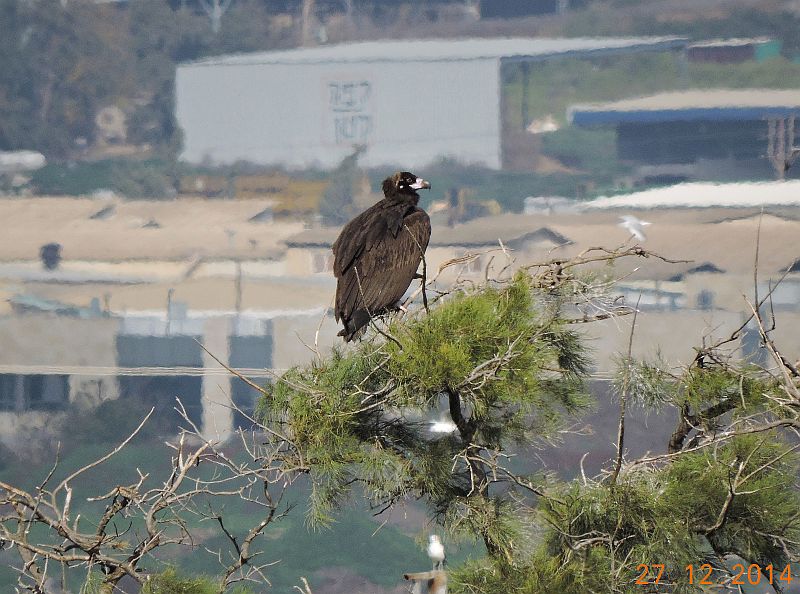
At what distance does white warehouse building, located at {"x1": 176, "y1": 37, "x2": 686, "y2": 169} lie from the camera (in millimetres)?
38375

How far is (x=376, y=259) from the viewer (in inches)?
235

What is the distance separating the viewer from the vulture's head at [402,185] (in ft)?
21.5

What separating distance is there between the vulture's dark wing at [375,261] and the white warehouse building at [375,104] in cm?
3201

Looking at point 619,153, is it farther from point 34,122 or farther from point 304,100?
point 34,122

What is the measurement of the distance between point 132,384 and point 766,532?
104 feet

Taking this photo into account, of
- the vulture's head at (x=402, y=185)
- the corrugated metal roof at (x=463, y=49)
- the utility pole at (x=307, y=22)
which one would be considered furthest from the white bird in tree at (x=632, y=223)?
the vulture's head at (x=402, y=185)

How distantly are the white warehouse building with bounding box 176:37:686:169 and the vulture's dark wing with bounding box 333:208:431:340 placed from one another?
3201 cm

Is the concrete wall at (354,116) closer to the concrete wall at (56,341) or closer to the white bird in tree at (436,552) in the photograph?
the concrete wall at (56,341)

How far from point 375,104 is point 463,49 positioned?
10.7ft

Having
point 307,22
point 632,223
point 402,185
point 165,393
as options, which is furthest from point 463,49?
point 402,185

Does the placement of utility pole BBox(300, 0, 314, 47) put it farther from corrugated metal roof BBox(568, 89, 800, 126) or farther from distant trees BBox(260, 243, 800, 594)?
distant trees BBox(260, 243, 800, 594)

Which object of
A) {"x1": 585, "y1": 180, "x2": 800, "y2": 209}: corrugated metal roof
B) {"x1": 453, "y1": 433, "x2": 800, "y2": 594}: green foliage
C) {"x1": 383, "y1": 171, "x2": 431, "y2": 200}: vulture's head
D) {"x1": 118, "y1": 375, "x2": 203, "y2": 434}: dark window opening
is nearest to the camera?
{"x1": 453, "y1": 433, "x2": 800, "y2": 594}: green foliage

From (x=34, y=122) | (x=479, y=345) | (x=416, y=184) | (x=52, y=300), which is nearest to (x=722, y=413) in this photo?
(x=479, y=345)
